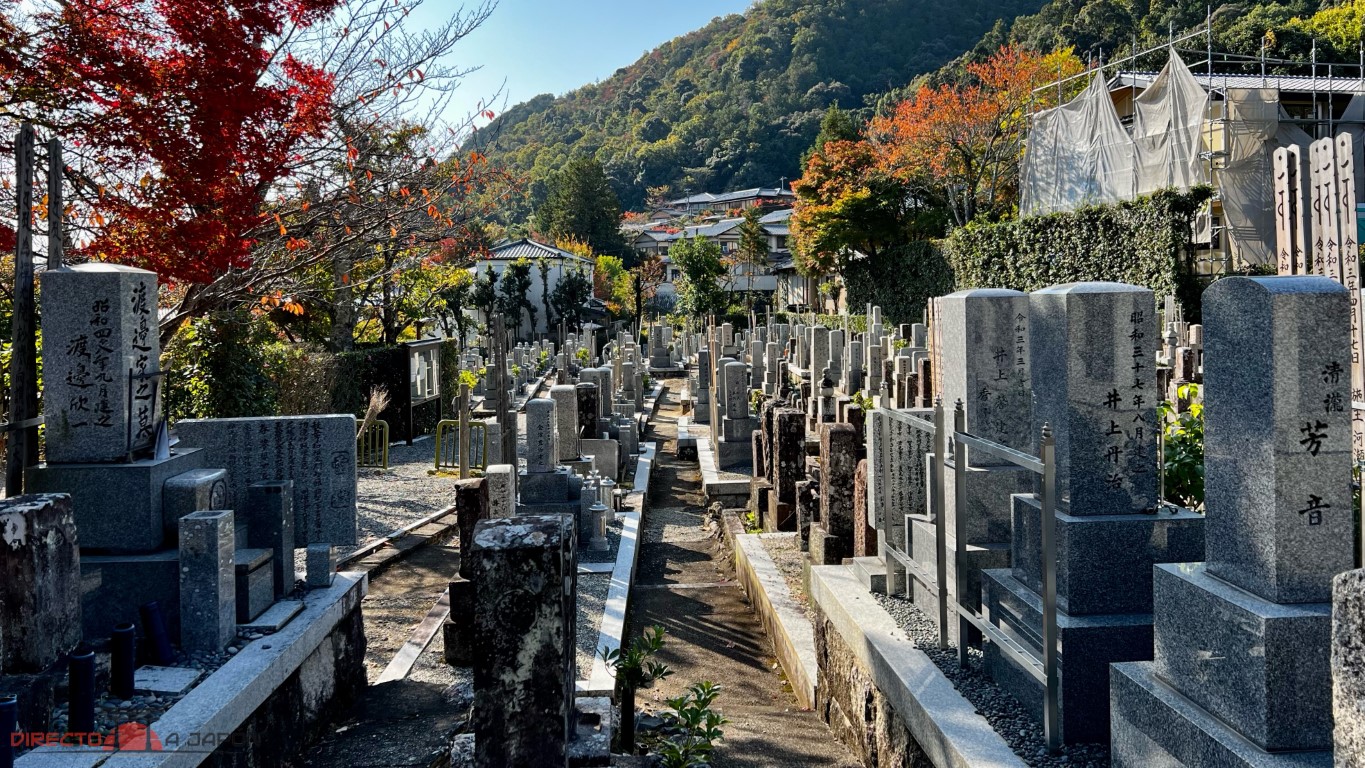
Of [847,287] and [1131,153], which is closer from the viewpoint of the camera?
[1131,153]

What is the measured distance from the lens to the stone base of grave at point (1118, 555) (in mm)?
3854

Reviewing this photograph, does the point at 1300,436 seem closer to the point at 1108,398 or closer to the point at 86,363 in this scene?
the point at 1108,398

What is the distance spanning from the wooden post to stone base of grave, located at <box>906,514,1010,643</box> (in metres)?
5.43

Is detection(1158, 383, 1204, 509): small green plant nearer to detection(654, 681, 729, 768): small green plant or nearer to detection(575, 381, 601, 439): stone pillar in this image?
detection(654, 681, 729, 768): small green plant

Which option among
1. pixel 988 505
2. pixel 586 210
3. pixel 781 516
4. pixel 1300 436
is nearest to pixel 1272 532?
pixel 1300 436

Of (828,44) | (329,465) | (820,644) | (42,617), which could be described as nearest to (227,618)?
(42,617)

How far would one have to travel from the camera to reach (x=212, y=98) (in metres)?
7.02

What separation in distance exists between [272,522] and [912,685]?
3777mm

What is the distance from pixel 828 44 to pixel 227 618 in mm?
102545

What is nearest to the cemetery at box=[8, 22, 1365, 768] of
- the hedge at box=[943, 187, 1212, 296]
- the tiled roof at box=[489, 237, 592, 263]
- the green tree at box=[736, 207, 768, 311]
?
the hedge at box=[943, 187, 1212, 296]

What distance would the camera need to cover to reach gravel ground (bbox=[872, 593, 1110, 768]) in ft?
11.8

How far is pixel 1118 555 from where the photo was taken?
3.87m

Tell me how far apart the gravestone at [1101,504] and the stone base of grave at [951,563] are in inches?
30.8

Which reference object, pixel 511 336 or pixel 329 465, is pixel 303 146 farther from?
pixel 511 336
